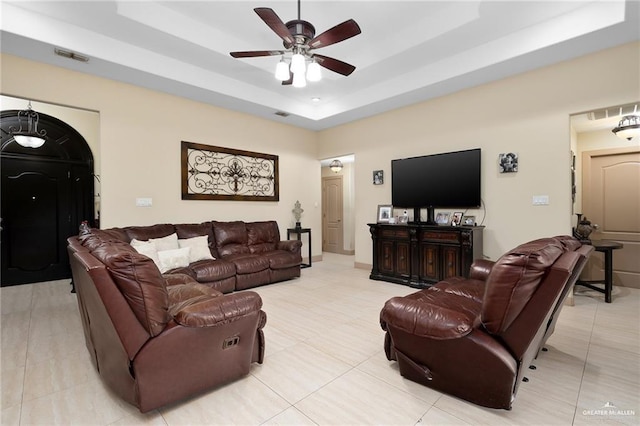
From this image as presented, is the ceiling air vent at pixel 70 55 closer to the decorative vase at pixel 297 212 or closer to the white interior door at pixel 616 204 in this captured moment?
the decorative vase at pixel 297 212

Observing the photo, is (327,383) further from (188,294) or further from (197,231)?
(197,231)

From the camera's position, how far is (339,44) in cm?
393

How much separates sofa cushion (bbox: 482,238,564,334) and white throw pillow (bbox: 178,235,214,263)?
143 inches

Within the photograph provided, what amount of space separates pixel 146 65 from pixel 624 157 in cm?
723

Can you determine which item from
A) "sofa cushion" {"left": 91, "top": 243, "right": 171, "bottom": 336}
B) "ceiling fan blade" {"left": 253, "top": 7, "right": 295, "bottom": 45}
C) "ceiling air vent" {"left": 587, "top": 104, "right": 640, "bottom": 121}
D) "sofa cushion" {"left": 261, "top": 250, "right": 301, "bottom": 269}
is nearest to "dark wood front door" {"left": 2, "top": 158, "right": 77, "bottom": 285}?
"sofa cushion" {"left": 261, "top": 250, "right": 301, "bottom": 269}

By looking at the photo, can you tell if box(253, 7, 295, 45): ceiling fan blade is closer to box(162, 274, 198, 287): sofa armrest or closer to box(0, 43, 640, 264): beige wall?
box(162, 274, 198, 287): sofa armrest

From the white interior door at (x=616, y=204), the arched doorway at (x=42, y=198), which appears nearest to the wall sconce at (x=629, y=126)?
the white interior door at (x=616, y=204)

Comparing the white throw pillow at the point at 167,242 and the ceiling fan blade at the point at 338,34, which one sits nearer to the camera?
the ceiling fan blade at the point at 338,34

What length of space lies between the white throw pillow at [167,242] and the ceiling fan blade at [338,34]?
3.07 metres

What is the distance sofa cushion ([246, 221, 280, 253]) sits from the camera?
5.15 meters

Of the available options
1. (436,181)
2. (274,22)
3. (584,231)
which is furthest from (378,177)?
(274,22)

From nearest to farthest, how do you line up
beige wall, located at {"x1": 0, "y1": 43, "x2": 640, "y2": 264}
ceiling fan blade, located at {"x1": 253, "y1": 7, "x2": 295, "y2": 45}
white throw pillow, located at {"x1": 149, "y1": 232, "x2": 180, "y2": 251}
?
ceiling fan blade, located at {"x1": 253, "y1": 7, "x2": 295, "y2": 45} < beige wall, located at {"x1": 0, "y1": 43, "x2": 640, "y2": 264} < white throw pillow, located at {"x1": 149, "y1": 232, "x2": 180, "y2": 251}

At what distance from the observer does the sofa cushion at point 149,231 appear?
3.97 meters

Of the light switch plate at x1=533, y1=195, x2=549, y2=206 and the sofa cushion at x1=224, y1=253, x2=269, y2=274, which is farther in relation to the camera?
the sofa cushion at x1=224, y1=253, x2=269, y2=274
